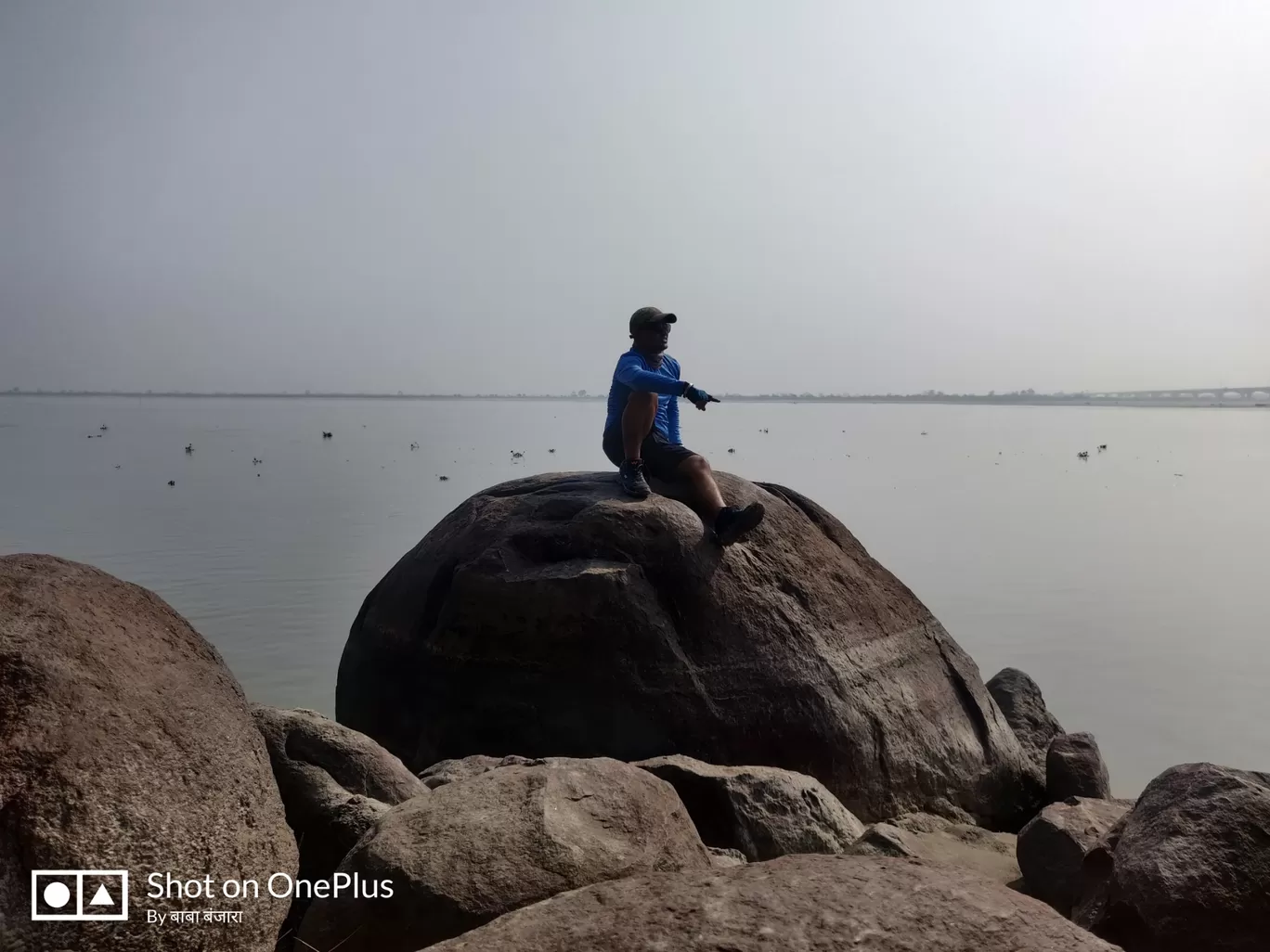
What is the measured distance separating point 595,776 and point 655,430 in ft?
11.6

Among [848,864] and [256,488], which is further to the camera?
[256,488]

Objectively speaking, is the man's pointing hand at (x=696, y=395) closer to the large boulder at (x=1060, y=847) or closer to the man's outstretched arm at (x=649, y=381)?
the man's outstretched arm at (x=649, y=381)

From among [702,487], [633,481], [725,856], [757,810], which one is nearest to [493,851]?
[725,856]

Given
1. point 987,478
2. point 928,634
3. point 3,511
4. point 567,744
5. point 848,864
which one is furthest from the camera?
point 987,478

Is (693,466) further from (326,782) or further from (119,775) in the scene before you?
(119,775)

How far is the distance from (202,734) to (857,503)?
22138 millimetres

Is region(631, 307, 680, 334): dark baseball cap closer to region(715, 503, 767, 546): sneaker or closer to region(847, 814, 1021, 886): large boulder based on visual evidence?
region(715, 503, 767, 546): sneaker

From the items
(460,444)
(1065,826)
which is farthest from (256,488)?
(1065,826)

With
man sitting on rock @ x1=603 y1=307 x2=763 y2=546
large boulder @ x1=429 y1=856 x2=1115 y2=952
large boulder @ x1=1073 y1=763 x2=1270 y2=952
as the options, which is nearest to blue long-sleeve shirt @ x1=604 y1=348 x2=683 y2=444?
man sitting on rock @ x1=603 y1=307 x2=763 y2=546

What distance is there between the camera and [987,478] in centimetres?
3189

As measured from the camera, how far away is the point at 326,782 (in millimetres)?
4582

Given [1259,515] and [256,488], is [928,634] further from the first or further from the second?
[256,488]

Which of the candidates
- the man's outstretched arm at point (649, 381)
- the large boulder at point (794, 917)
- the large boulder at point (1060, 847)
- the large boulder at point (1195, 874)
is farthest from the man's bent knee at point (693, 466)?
the large boulder at point (794, 917)

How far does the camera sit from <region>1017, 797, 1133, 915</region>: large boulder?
16.4 feet
